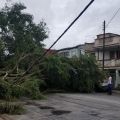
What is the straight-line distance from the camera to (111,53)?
47719 mm

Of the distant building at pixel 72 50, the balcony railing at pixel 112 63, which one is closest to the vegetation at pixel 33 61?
the balcony railing at pixel 112 63

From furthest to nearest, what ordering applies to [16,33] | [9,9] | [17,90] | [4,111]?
[9,9] < [16,33] < [17,90] < [4,111]

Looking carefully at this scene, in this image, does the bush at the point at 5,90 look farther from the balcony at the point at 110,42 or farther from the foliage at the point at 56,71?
the balcony at the point at 110,42

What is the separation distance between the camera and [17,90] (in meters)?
20.6

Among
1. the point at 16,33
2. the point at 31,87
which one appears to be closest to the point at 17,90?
the point at 31,87

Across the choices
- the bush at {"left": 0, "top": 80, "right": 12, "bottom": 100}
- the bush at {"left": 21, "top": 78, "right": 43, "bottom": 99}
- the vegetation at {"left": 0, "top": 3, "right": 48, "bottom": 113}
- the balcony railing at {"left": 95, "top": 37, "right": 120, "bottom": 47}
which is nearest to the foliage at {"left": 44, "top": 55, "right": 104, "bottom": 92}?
the vegetation at {"left": 0, "top": 3, "right": 48, "bottom": 113}

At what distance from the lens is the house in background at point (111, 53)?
43438 mm

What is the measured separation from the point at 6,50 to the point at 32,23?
23.4ft

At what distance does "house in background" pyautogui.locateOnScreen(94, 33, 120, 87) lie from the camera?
43.4m

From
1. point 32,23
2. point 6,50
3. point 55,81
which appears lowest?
point 55,81

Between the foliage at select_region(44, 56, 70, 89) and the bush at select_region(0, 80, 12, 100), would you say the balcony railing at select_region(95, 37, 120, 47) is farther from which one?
the bush at select_region(0, 80, 12, 100)

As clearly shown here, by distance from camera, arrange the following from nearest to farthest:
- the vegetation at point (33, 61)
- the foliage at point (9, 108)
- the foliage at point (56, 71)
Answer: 1. the foliage at point (9, 108)
2. the vegetation at point (33, 61)
3. the foliage at point (56, 71)

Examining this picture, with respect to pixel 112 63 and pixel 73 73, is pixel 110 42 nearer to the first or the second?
pixel 112 63

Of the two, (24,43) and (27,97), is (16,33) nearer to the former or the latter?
(24,43)
